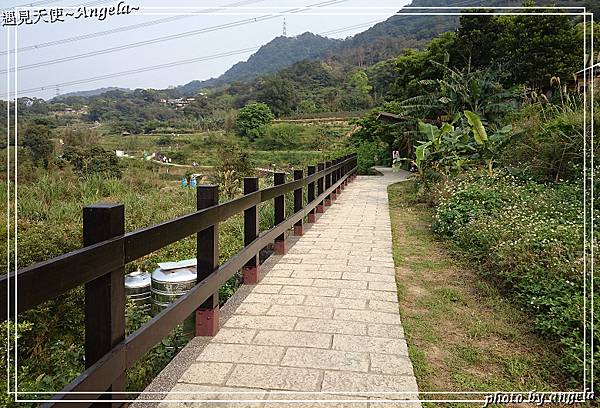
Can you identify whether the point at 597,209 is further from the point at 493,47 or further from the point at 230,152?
the point at 493,47

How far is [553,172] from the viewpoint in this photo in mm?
7414

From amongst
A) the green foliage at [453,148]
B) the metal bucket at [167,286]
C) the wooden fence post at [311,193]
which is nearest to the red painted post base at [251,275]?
the metal bucket at [167,286]

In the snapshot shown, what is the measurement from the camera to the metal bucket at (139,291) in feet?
11.8

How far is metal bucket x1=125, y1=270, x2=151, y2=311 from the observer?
11.8ft

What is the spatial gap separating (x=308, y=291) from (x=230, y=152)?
11083mm

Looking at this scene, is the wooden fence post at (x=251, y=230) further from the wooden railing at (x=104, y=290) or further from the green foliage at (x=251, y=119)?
the green foliage at (x=251, y=119)

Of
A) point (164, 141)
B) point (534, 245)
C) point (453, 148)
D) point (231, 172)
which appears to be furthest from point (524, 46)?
point (164, 141)

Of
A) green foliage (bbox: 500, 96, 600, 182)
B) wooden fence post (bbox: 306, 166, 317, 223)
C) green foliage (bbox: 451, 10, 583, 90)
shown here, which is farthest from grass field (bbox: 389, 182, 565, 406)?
green foliage (bbox: 451, 10, 583, 90)

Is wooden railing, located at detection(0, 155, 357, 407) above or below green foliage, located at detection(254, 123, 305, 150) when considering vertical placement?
below

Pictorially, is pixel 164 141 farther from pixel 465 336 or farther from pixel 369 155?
pixel 465 336

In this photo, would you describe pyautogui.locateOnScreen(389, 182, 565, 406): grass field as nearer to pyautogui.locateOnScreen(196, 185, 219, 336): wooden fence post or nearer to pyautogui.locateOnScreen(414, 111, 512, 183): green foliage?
pyautogui.locateOnScreen(196, 185, 219, 336): wooden fence post

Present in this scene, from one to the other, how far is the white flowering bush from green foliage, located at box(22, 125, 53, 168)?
1603 cm

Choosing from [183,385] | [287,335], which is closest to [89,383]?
[183,385]

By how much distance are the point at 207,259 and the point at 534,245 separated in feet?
8.27
